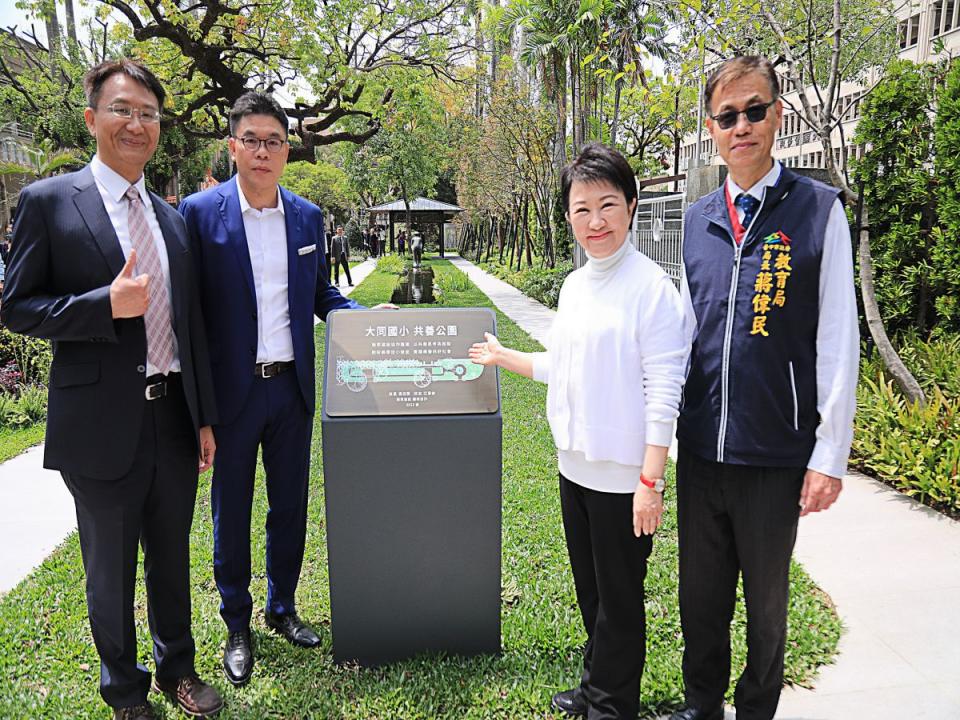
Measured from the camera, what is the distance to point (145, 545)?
270 cm

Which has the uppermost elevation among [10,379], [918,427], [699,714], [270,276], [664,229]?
[664,229]

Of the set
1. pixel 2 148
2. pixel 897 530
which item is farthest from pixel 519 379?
pixel 2 148

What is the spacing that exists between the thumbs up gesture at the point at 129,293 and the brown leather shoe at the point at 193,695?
1.44m

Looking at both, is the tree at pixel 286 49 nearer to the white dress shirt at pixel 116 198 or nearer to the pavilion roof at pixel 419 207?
the white dress shirt at pixel 116 198

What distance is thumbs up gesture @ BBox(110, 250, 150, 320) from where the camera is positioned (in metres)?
2.25

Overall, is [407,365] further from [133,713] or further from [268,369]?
[133,713]

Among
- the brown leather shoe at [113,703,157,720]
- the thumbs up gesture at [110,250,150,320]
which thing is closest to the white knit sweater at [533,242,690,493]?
the thumbs up gesture at [110,250,150,320]

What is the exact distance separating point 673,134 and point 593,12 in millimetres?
22918

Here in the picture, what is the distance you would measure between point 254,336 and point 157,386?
446 mm

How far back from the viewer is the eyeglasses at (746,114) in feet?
7.11

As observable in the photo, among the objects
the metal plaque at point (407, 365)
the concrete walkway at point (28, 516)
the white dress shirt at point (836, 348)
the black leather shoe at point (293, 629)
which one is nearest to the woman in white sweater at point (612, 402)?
the white dress shirt at point (836, 348)

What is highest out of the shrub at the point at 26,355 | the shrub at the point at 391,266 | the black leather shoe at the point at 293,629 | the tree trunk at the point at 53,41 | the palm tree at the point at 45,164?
the tree trunk at the point at 53,41

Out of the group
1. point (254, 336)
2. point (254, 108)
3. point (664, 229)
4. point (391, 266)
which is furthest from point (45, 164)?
point (254, 336)

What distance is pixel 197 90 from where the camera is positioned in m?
13.8
